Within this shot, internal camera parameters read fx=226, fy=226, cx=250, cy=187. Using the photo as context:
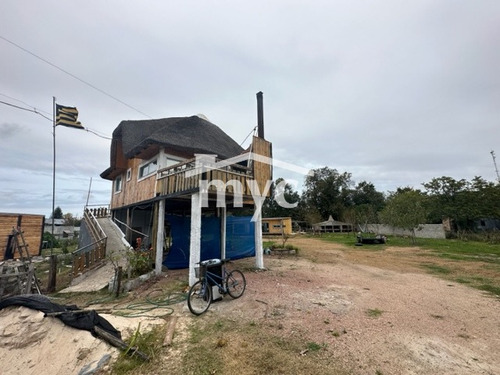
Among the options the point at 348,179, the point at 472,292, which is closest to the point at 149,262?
the point at 472,292

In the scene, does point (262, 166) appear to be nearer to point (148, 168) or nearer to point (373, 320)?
point (148, 168)

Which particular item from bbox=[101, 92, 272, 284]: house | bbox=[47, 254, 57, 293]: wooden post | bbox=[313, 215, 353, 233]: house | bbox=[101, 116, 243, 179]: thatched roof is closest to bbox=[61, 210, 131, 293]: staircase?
bbox=[47, 254, 57, 293]: wooden post

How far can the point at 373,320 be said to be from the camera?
4605mm

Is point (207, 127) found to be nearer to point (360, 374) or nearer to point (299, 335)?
point (299, 335)

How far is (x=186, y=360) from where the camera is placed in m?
3.51

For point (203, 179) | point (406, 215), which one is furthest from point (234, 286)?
point (406, 215)

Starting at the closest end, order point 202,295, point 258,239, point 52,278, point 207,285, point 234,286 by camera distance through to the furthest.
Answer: point 202,295, point 207,285, point 234,286, point 52,278, point 258,239

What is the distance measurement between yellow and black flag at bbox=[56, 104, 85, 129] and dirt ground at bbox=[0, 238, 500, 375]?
938cm

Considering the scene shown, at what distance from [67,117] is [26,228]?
22.8 feet

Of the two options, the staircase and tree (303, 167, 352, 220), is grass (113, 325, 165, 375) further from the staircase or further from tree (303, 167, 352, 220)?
tree (303, 167, 352, 220)

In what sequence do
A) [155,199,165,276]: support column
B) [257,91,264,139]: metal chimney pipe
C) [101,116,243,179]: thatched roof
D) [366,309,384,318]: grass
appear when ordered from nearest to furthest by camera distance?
[366,309,384,318]: grass, [155,199,165,276]: support column, [101,116,243,179]: thatched roof, [257,91,264,139]: metal chimney pipe

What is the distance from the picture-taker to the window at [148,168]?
37.8 ft

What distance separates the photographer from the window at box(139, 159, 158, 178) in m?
11.5

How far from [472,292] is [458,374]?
4.86 m
